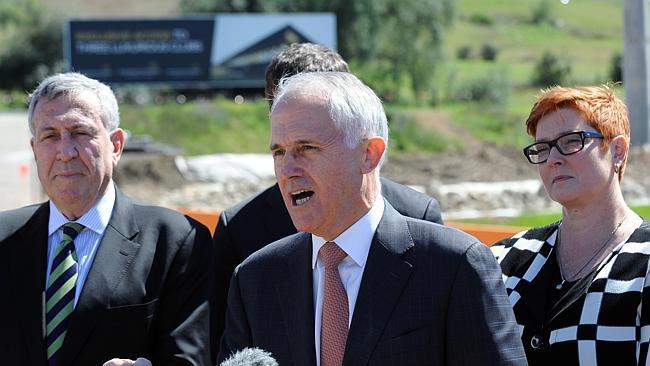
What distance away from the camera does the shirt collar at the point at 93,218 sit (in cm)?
402

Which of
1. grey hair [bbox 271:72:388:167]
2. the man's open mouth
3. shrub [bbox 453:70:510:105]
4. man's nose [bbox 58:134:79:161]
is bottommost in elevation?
the man's open mouth

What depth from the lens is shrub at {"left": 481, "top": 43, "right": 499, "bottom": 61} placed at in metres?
68.2

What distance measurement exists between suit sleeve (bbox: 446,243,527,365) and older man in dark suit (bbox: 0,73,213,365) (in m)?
1.42

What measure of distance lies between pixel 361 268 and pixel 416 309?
0.22m

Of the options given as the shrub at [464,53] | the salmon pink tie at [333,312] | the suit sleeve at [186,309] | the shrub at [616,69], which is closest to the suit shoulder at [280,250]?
the salmon pink tie at [333,312]

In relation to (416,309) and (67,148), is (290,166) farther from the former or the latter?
(67,148)

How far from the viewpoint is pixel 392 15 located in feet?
152

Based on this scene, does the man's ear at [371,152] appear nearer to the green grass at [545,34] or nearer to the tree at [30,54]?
the tree at [30,54]

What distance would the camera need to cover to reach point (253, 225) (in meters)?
4.38

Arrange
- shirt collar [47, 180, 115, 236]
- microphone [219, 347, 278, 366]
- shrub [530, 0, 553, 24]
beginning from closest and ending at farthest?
microphone [219, 347, 278, 366], shirt collar [47, 180, 115, 236], shrub [530, 0, 553, 24]

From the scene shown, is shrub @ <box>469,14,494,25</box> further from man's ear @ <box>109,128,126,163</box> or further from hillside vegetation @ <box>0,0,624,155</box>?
man's ear @ <box>109,128,126,163</box>

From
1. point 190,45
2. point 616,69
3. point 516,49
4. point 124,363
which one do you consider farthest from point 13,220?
point 516,49

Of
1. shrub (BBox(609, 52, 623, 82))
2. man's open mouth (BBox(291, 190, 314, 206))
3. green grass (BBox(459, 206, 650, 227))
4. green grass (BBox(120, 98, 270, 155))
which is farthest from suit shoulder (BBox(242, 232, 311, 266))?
shrub (BBox(609, 52, 623, 82))

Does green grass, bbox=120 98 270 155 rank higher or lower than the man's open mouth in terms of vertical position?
lower
